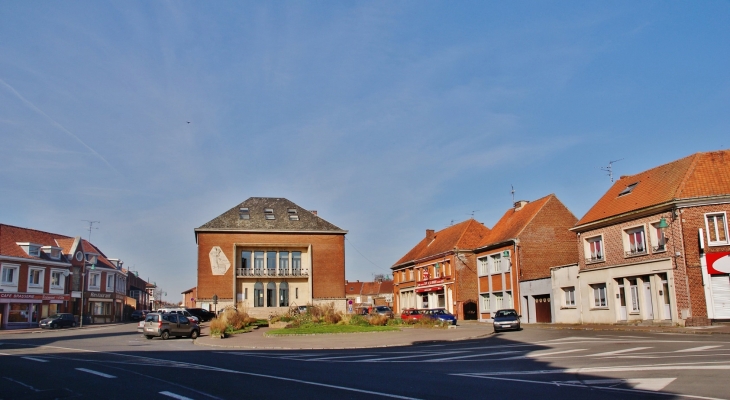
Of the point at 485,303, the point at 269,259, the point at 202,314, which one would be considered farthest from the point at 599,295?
the point at 269,259

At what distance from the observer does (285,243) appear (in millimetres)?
62250

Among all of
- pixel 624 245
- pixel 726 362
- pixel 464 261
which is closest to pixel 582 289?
pixel 624 245

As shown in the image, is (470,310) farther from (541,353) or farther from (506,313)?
(541,353)

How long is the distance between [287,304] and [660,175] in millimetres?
39465

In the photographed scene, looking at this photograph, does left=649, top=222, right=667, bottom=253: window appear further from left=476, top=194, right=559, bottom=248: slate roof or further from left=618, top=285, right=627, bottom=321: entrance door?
left=476, top=194, right=559, bottom=248: slate roof

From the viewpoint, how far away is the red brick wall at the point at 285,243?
58844 mm

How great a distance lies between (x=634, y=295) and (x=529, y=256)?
504 inches

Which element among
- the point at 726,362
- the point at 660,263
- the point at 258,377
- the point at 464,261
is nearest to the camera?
the point at 258,377

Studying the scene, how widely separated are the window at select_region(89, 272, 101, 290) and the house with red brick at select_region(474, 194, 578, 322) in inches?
1811

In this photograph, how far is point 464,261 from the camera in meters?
55.0

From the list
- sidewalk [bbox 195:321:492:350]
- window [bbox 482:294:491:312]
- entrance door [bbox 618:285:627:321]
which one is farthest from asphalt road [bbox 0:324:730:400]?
window [bbox 482:294:491:312]

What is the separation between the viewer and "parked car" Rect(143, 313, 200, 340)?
104 feet

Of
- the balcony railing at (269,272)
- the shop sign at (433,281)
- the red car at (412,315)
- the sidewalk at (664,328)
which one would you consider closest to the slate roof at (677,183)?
the sidewalk at (664,328)

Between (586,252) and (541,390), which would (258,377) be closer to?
(541,390)
